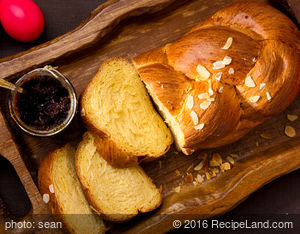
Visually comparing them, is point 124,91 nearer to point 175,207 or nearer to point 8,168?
point 175,207

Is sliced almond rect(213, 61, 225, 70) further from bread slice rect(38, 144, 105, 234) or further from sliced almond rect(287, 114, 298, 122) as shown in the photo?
bread slice rect(38, 144, 105, 234)

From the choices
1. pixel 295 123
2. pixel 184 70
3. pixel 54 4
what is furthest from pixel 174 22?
pixel 295 123

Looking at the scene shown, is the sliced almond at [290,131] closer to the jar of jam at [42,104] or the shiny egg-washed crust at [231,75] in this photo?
the shiny egg-washed crust at [231,75]

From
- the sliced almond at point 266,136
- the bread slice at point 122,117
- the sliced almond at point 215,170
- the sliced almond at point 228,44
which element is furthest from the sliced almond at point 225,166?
the sliced almond at point 228,44

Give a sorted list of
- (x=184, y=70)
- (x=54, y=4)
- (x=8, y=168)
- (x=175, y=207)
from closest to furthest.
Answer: (x=184, y=70) → (x=175, y=207) → (x=8, y=168) → (x=54, y=4)

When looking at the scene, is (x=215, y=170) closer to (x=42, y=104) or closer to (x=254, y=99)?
(x=254, y=99)

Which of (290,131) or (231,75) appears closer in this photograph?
(231,75)

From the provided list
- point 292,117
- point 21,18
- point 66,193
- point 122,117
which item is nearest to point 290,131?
point 292,117
